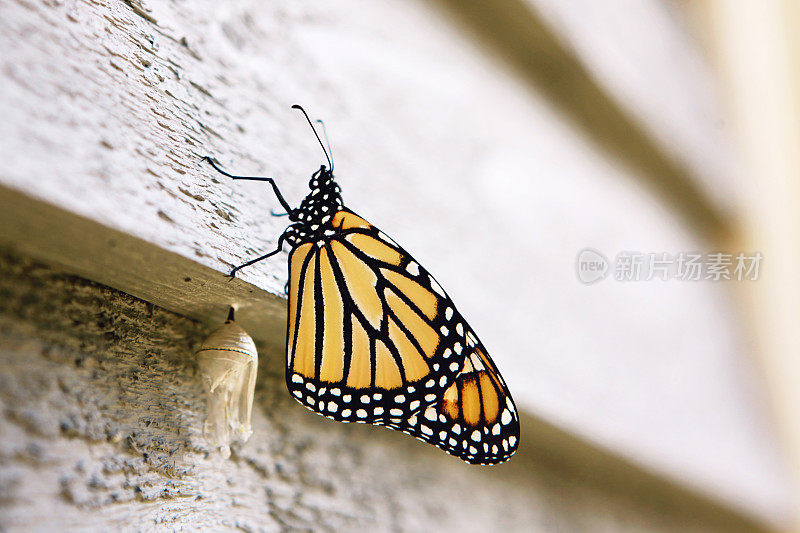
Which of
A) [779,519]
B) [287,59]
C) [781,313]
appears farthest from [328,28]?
[781,313]

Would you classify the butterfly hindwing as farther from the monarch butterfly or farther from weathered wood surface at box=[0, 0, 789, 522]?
weathered wood surface at box=[0, 0, 789, 522]

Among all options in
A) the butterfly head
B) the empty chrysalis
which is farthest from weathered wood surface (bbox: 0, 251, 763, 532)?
the butterfly head

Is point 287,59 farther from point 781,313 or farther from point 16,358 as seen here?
point 781,313

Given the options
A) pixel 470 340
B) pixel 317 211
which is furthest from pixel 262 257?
pixel 470 340

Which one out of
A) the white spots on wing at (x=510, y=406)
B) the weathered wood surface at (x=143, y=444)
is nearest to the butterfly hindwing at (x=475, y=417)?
the white spots on wing at (x=510, y=406)

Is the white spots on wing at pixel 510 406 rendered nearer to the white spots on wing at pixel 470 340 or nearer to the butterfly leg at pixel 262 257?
the white spots on wing at pixel 470 340

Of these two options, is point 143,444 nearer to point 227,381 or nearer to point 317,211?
point 227,381
